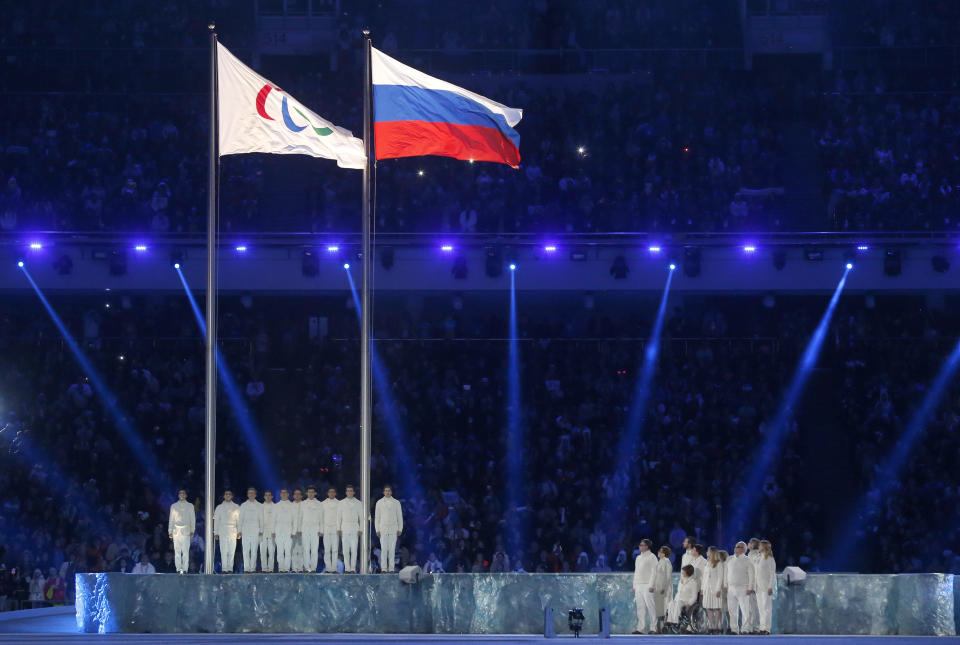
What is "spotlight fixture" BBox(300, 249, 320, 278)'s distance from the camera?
41.1m

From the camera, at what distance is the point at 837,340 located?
42.3m

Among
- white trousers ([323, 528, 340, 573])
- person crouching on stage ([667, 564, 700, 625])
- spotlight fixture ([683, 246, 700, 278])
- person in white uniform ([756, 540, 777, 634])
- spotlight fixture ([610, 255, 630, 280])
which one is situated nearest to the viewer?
person in white uniform ([756, 540, 777, 634])

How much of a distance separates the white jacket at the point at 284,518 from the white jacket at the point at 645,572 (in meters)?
6.61

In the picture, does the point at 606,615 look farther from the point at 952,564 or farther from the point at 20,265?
the point at 20,265

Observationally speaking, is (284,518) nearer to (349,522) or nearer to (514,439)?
(349,522)

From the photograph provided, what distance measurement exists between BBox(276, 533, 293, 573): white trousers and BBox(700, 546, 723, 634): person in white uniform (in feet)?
24.1

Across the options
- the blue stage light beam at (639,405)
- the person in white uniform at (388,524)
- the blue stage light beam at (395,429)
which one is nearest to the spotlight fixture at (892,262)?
the blue stage light beam at (639,405)

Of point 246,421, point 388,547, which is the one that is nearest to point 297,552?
point 388,547

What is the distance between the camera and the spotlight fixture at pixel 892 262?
40875 millimetres

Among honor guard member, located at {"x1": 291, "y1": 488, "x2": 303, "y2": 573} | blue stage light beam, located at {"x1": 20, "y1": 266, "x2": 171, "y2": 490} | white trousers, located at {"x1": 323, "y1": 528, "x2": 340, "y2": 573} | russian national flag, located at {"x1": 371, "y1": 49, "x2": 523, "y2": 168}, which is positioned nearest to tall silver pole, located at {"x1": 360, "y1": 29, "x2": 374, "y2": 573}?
russian national flag, located at {"x1": 371, "y1": 49, "x2": 523, "y2": 168}

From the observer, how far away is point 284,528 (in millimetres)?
28516

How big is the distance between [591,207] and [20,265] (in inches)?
561

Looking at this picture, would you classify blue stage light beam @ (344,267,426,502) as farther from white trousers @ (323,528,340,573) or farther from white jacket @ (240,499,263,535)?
white jacket @ (240,499,263,535)

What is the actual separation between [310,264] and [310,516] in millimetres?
13526
